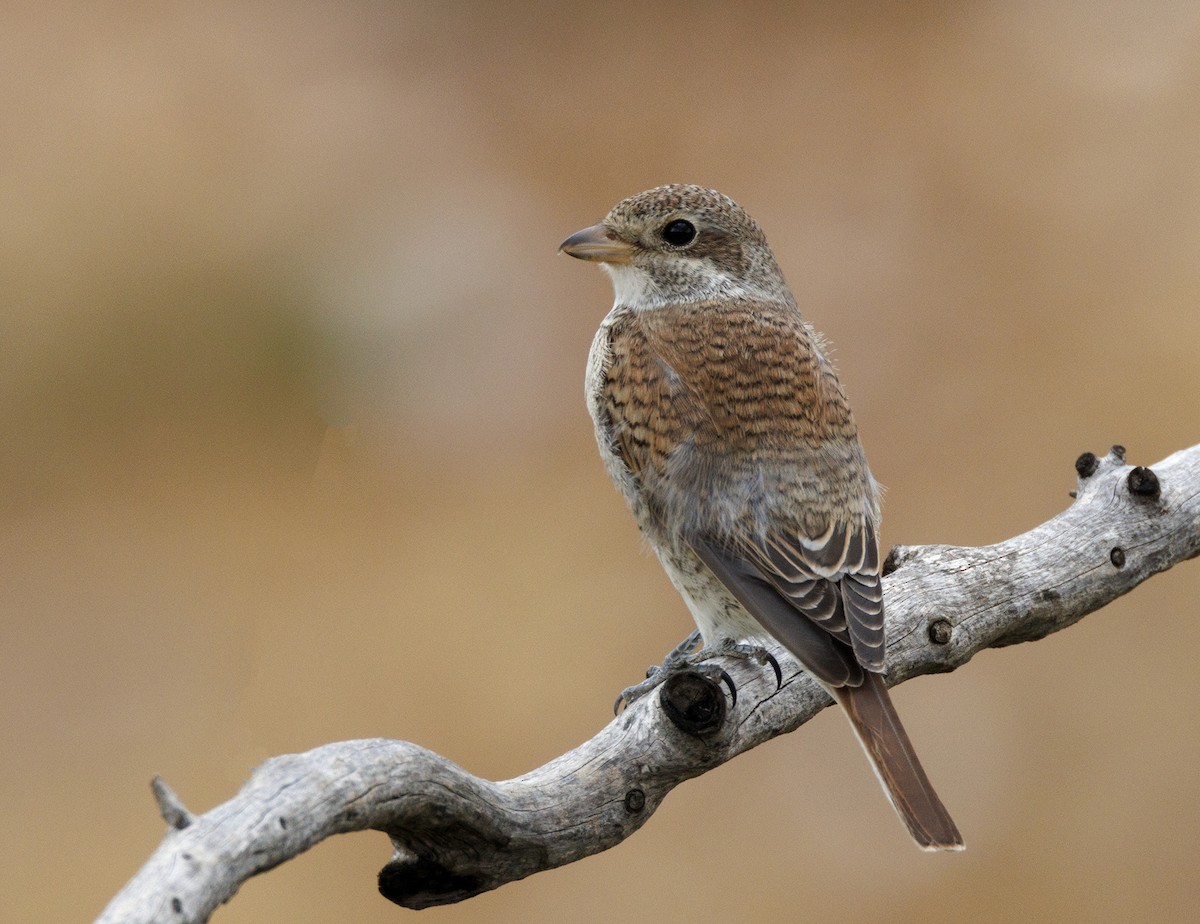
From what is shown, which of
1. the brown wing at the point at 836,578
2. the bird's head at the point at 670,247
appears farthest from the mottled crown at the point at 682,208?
the brown wing at the point at 836,578

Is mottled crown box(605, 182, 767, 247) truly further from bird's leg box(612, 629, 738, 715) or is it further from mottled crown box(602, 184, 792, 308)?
bird's leg box(612, 629, 738, 715)

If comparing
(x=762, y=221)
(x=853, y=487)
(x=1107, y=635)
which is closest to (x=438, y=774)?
(x=853, y=487)

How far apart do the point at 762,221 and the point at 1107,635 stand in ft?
9.09

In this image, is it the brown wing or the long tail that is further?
the brown wing

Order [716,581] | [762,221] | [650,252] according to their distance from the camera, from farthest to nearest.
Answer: [762,221] < [650,252] < [716,581]

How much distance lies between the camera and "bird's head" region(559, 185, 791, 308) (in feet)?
12.4

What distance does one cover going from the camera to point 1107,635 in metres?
6.12

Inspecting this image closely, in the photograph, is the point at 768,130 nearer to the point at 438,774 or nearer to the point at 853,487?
the point at 853,487

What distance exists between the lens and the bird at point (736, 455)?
297 centimetres

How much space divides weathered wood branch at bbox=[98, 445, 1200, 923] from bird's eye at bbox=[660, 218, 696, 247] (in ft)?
3.29

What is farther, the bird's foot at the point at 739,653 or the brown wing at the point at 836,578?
the bird's foot at the point at 739,653

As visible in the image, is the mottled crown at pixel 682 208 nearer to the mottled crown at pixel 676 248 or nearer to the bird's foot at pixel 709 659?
the mottled crown at pixel 676 248

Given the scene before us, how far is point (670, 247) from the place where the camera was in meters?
3.79

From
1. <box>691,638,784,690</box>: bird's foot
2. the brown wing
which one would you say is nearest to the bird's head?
the brown wing
